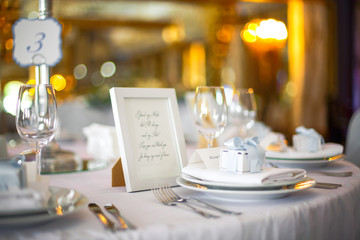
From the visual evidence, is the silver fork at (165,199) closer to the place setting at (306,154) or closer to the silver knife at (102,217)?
Answer: the silver knife at (102,217)

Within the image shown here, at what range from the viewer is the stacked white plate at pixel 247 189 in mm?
799

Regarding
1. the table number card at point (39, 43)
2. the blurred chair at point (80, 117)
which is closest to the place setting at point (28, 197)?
the table number card at point (39, 43)

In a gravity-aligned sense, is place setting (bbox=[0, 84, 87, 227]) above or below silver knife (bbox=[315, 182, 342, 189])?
above

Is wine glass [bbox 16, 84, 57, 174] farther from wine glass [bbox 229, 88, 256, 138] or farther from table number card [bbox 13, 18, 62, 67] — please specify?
wine glass [bbox 229, 88, 256, 138]

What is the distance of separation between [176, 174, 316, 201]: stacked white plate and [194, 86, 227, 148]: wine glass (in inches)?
9.5

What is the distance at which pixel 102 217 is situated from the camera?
0.71 metres

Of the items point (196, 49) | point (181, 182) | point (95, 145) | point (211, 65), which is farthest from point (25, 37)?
point (196, 49)

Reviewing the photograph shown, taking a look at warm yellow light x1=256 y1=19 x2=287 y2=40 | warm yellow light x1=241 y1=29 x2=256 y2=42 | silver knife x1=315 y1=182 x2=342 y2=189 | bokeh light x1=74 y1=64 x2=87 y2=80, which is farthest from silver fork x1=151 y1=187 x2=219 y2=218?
bokeh light x1=74 y1=64 x2=87 y2=80

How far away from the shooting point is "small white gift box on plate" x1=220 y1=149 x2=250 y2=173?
35.5 inches

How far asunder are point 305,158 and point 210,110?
387mm

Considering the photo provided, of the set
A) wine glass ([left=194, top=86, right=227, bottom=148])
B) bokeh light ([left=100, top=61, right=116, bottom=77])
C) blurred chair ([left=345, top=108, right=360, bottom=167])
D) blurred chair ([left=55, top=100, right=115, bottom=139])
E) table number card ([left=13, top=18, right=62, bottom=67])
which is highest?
bokeh light ([left=100, top=61, right=116, bottom=77])

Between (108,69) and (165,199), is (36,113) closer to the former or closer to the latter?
(165,199)

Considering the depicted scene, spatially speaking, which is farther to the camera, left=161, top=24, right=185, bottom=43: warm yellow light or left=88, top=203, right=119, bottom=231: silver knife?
left=161, top=24, right=185, bottom=43: warm yellow light

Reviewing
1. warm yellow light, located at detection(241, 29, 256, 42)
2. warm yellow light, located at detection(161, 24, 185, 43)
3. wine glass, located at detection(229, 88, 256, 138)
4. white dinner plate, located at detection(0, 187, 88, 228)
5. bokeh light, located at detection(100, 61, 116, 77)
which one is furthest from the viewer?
bokeh light, located at detection(100, 61, 116, 77)
